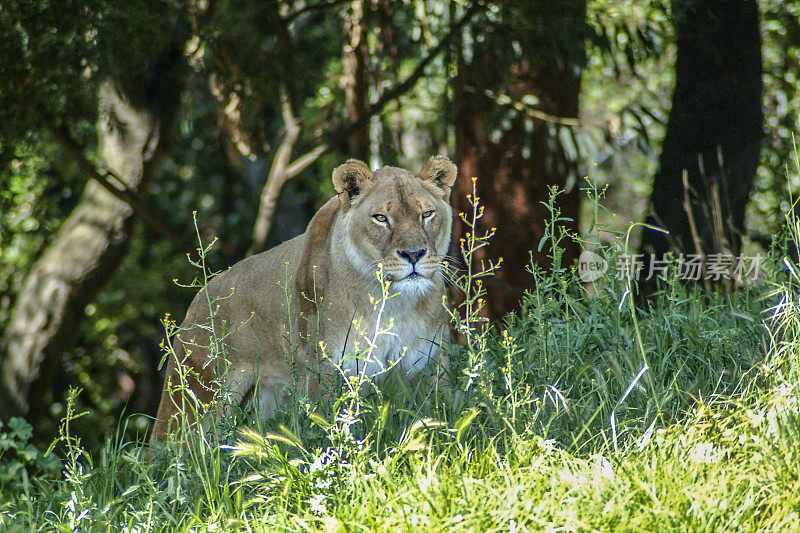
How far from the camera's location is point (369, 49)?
845 cm

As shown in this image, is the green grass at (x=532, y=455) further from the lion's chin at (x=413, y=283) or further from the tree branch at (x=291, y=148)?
the tree branch at (x=291, y=148)

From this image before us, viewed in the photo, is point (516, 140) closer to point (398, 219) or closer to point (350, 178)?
point (350, 178)

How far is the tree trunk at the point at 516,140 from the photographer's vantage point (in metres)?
7.57

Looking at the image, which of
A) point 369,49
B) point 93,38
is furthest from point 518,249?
point 93,38

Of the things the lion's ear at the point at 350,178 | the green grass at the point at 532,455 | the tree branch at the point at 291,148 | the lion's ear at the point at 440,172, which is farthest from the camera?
the tree branch at the point at 291,148

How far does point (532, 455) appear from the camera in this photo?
331 cm

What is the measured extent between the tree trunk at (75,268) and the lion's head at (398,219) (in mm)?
4965

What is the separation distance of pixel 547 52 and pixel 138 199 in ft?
12.6

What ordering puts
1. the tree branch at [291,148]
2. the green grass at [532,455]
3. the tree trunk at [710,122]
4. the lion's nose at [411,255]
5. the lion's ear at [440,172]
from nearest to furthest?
the green grass at [532,455] < the lion's nose at [411,255] < the lion's ear at [440,172] < the tree trunk at [710,122] < the tree branch at [291,148]

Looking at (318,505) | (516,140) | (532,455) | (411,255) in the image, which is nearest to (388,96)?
(516,140)

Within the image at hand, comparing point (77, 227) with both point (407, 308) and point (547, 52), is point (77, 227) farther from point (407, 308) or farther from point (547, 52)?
point (407, 308)

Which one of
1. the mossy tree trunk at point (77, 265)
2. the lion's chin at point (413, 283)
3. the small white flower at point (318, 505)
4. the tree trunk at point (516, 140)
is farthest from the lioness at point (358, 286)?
the mossy tree trunk at point (77, 265)

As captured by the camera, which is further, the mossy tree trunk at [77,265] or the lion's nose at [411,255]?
the mossy tree trunk at [77,265]

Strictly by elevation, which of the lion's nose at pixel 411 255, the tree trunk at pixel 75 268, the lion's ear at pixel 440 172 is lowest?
the tree trunk at pixel 75 268
